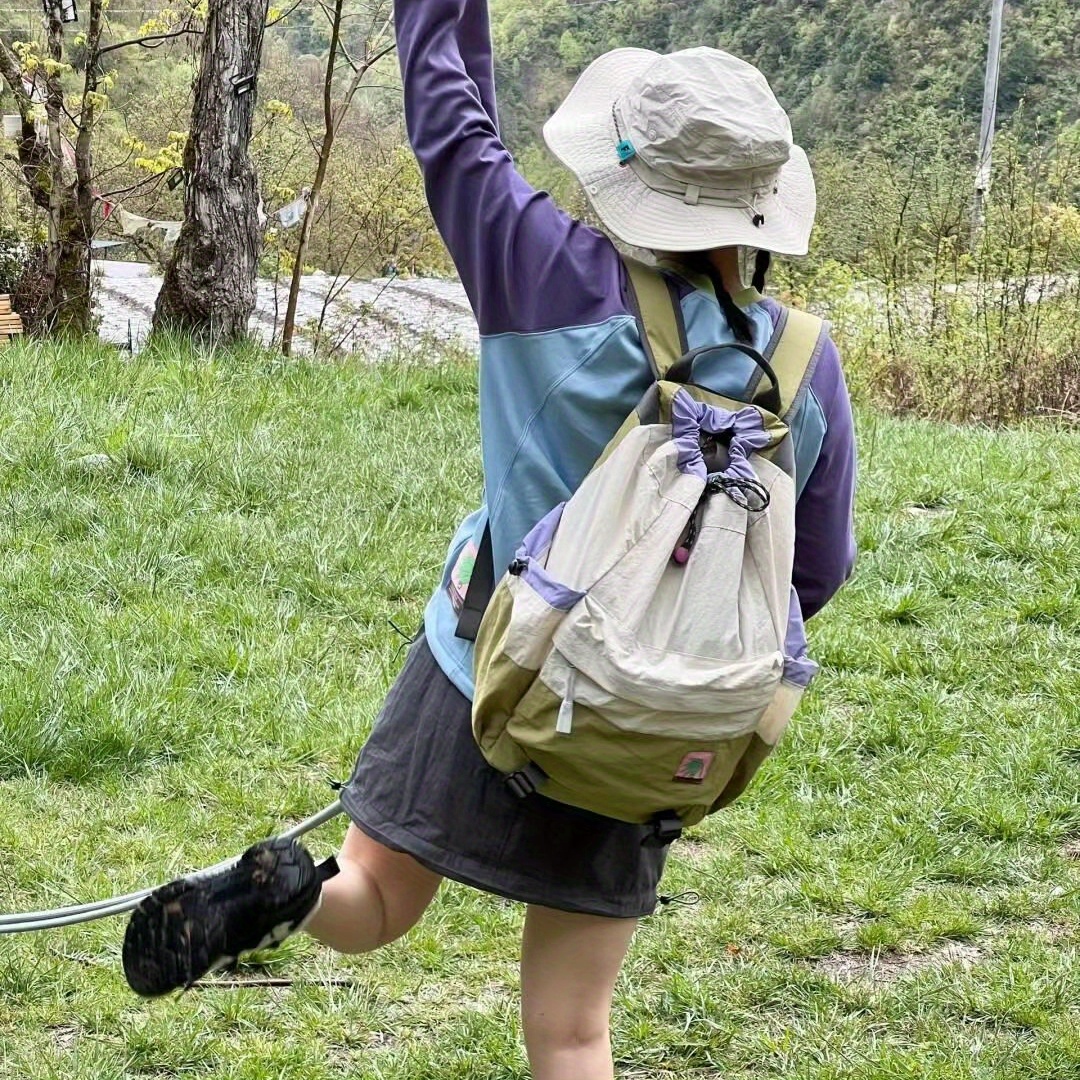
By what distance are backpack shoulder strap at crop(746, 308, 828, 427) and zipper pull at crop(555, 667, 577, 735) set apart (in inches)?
16.7

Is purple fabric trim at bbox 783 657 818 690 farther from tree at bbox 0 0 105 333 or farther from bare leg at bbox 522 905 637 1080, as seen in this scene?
tree at bbox 0 0 105 333

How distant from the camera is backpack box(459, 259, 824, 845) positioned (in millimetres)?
1702

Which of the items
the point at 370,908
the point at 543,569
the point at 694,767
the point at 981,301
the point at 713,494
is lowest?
the point at 981,301

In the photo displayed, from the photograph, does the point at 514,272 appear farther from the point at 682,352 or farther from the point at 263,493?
the point at 263,493

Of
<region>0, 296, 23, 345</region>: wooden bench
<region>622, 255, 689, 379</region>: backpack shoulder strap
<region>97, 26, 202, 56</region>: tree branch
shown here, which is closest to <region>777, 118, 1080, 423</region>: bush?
<region>97, 26, 202, 56</region>: tree branch

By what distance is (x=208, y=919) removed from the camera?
1936 millimetres

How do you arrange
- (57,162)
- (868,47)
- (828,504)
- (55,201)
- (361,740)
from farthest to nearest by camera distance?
(868,47) → (57,162) → (55,201) → (361,740) → (828,504)

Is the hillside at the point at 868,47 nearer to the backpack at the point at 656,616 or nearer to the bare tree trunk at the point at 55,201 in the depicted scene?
the bare tree trunk at the point at 55,201

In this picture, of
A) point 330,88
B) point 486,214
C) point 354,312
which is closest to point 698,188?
point 486,214

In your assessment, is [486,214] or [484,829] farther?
[484,829]

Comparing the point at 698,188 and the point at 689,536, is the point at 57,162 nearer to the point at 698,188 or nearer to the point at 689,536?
the point at 698,188

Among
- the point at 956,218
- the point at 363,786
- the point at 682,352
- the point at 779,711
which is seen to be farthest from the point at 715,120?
the point at 956,218

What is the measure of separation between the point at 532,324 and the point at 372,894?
35.8 inches

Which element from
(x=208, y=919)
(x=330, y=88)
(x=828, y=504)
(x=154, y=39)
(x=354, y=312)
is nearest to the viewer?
(x=208, y=919)
